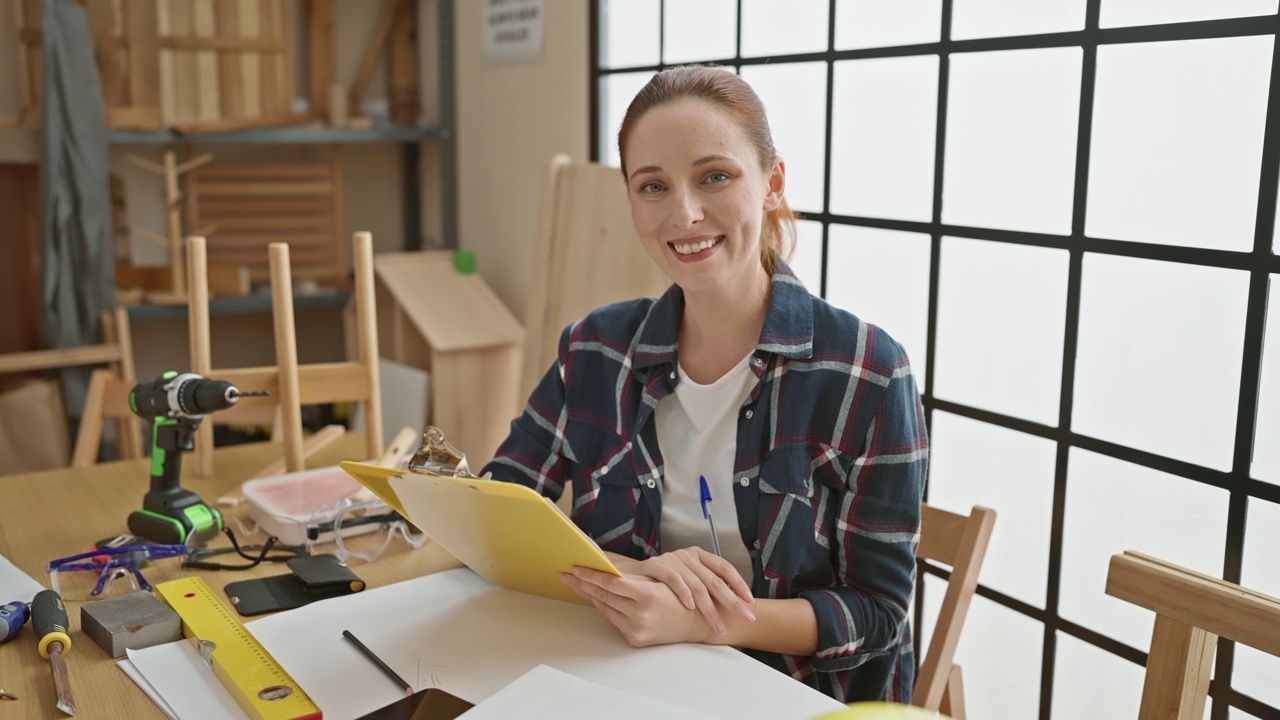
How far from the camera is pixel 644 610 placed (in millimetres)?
1236

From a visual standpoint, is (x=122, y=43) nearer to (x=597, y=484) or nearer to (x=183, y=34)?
(x=183, y=34)

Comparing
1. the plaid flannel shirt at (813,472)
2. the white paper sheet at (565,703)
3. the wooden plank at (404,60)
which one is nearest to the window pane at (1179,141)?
the plaid flannel shirt at (813,472)

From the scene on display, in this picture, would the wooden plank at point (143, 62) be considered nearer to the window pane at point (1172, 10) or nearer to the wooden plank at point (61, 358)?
the wooden plank at point (61, 358)

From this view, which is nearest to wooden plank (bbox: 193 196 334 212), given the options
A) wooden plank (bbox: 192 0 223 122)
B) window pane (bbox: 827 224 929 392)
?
wooden plank (bbox: 192 0 223 122)

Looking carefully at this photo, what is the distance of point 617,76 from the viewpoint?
122 inches

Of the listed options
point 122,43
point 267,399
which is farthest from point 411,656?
point 122,43

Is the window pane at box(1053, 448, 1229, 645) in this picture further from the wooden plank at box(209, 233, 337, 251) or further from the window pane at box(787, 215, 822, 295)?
the wooden plank at box(209, 233, 337, 251)

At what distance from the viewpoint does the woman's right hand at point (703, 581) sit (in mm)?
1266

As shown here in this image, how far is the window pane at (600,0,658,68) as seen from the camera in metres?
2.99

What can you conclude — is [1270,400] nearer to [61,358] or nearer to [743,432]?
[743,432]

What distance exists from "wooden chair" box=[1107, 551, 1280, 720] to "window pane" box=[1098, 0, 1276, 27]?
873 millimetres

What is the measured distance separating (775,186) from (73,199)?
101 inches

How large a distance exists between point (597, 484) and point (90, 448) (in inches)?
52.5

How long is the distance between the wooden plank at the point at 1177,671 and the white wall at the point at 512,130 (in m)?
2.32
